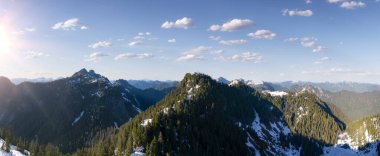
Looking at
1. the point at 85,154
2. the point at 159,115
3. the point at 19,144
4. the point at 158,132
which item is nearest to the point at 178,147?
the point at 158,132

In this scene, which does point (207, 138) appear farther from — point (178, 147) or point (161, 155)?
point (161, 155)

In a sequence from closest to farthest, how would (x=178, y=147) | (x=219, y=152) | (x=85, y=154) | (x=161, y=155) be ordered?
(x=161, y=155), (x=178, y=147), (x=85, y=154), (x=219, y=152)

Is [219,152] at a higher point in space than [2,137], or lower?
lower

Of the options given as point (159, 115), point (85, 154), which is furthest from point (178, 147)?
point (85, 154)

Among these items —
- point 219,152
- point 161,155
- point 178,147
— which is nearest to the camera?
point 161,155

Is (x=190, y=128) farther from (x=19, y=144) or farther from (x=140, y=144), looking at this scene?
(x=19, y=144)

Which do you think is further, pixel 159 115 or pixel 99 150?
pixel 159 115

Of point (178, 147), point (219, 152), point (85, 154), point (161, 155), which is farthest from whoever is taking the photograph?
point (219, 152)

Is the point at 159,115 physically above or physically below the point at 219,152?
above

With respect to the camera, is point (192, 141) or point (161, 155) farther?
point (192, 141)
